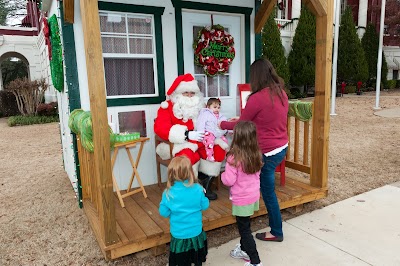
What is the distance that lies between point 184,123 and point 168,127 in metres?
0.23

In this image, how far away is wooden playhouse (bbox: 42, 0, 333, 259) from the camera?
3.50m

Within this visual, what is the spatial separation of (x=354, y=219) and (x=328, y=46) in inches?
77.5

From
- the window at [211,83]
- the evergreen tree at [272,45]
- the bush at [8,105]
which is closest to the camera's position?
the window at [211,83]

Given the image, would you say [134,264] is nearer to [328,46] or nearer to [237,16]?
[328,46]

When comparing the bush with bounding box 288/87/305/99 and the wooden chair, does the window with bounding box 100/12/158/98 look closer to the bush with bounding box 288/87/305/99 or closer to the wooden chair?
the wooden chair

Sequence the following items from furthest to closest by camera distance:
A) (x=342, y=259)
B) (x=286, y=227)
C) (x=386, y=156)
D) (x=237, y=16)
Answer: (x=386, y=156) < (x=237, y=16) < (x=286, y=227) < (x=342, y=259)

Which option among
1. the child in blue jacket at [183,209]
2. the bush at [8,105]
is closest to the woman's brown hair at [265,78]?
the child in blue jacket at [183,209]

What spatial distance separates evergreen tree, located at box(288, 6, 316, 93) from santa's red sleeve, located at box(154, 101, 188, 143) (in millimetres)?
15515

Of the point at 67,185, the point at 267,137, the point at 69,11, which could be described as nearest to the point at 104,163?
the point at 267,137

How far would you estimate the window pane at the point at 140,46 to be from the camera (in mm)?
4246

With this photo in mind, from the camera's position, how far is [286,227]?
342cm

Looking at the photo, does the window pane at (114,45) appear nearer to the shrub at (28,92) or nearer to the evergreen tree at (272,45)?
the shrub at (28,92)

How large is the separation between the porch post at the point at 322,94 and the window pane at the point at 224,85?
1584 millimetres

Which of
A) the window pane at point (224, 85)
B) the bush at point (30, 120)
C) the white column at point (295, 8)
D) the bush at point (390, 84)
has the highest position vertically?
the white column at point (295, 8)
